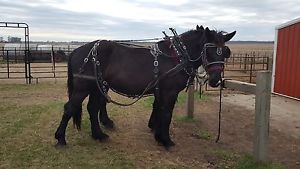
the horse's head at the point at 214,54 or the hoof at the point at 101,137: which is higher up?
the horse's head at the point at 214,54

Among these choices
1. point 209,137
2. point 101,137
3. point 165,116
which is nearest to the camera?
point 165,116

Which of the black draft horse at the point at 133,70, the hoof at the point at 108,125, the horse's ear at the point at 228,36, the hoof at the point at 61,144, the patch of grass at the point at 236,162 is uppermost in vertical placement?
the horse's ear at the point at 228,36

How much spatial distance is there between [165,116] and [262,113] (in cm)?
140

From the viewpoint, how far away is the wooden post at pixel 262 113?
4.14 metres

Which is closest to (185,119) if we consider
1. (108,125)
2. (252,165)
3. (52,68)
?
(108,125)

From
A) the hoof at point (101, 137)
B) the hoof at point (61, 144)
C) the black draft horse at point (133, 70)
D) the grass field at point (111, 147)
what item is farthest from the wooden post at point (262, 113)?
the hoof at point (61, 144)

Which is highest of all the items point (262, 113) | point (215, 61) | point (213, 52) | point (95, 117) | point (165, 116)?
point (213, 52)

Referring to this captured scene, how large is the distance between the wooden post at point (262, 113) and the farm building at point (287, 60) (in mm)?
6269

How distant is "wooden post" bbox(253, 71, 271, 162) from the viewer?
13.6ft

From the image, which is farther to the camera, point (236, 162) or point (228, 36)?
point (228, 36)

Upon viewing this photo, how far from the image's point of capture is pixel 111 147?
508cm

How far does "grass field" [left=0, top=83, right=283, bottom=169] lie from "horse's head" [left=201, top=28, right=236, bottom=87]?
1.10 meters

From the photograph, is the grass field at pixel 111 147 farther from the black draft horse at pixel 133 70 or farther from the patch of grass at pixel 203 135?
the black draft horse at pixel 133 70

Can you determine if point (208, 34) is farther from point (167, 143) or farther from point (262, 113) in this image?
point (167, 143)
